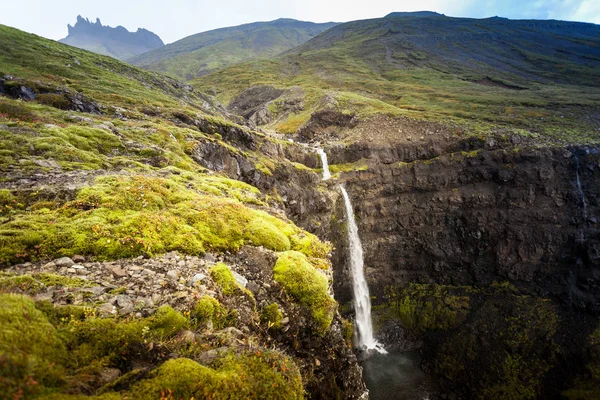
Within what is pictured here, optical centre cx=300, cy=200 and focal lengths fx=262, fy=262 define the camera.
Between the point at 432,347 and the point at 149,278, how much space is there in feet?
130

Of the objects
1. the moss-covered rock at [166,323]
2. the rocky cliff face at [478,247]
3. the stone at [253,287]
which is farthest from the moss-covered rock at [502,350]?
the moss-covered rock at [166,323]

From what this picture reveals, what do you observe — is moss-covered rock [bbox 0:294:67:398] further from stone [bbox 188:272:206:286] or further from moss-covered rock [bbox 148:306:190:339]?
stone [bbox 188:272:206:286]

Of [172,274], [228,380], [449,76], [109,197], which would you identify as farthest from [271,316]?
[449,76]

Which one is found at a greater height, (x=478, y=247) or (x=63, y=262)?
(x=63, y=262)

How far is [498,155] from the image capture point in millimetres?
40781

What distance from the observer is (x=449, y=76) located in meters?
107

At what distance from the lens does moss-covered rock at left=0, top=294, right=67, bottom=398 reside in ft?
9.45

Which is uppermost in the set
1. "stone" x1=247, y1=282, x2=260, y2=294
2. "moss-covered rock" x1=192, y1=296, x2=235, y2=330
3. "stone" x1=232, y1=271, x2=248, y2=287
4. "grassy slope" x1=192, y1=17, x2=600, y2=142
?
"grassy slope" x1=192, y1=17, x2=600, y2=142

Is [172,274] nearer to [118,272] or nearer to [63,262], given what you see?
[118,272]

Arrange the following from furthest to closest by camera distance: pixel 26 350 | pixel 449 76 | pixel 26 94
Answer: pixel 449 76 < pixel 26 94 < pixel 26 350

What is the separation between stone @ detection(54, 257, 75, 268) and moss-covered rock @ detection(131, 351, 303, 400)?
416cm

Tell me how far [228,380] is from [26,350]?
2705mm

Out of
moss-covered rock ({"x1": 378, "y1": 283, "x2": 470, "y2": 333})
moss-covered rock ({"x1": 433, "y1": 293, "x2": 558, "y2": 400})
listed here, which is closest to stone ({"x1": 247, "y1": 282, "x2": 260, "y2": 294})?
moss-covered rock ({"x1": 433, "y1": 293, "x2": 558, "y2": 400})

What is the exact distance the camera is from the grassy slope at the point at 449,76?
57.7 meters
